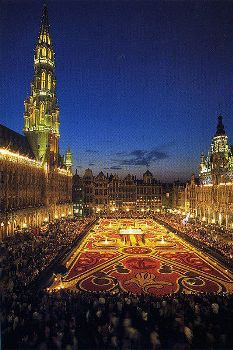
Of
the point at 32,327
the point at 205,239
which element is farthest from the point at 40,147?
the point at 32,327

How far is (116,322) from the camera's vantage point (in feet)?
45.5

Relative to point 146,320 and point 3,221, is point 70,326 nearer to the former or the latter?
point 146,320

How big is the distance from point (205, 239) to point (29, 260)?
2516 cm

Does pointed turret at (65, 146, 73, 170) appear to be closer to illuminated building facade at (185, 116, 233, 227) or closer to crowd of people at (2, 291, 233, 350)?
illuminated building facade at (185, 116, 233, 227)

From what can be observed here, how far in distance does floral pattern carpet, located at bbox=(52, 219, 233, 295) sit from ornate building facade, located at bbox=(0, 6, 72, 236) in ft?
51.2

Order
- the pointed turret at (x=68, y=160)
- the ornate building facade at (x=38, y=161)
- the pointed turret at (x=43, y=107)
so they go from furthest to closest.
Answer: the pointed turret at (x=68, y=160) < the pointed turret at (x=43, y=107) < the ornate building facade at (x=38, y=161)

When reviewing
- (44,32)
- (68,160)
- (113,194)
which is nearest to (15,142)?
(44,32)

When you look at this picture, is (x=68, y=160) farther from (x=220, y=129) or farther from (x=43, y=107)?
(x=220, y=129)

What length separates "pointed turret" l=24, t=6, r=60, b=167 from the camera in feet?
229

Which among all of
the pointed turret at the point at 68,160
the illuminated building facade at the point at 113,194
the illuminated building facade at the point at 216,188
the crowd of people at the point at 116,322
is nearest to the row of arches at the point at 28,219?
the pointed turret at the point at 68,160

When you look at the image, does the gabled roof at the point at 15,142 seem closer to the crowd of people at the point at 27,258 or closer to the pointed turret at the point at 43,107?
the pointed turret at the point at 43,107

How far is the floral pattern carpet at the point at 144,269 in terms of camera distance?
22969 millimetres

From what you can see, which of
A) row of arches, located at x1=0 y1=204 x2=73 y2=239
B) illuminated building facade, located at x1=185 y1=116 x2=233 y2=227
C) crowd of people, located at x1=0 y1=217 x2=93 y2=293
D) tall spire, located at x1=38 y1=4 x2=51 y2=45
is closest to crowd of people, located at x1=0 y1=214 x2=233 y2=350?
crowd of people, located at x1=0 y1=217 x2=93 y2=293

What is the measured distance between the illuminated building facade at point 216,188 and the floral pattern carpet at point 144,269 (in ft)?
78.0
